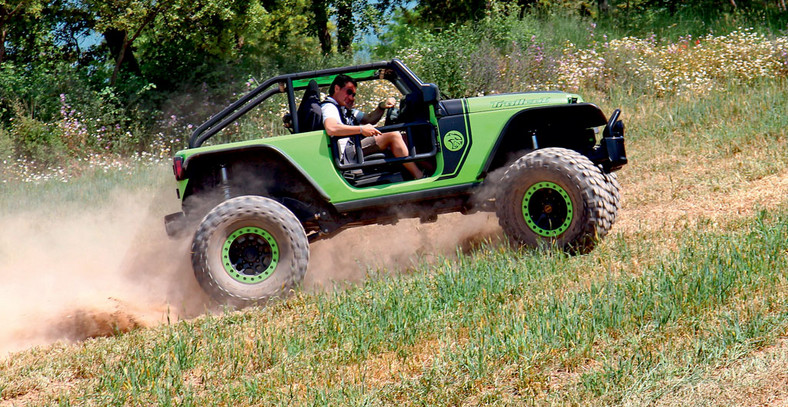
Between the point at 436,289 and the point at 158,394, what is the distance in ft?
6.95

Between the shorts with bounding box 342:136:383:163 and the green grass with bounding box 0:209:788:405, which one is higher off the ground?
the shorts with bounding box 342:136:383:163

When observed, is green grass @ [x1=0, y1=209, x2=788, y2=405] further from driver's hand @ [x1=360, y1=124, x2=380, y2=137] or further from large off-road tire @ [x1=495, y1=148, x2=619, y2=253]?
driver's hand @ [x1=360, y1=124, x2=380, y2=137]

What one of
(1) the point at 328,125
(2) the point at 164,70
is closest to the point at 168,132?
(2) the point at 164,70

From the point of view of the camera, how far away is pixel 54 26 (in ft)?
58.6

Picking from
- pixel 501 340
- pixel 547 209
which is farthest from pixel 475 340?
pixel 547 209

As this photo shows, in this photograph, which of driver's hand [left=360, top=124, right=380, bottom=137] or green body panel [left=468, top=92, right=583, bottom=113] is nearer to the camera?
driver's hand [left=360, top=124, right=380, bottom=137]

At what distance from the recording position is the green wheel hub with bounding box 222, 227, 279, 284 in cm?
609

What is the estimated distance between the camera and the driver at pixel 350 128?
6.09 meters

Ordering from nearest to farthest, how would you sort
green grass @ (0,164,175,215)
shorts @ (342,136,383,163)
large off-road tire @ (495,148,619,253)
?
large off-road tire @ (495,148,619,253) < shorts @ (342,136,383,163) < green grass @ (0,164,175,215)

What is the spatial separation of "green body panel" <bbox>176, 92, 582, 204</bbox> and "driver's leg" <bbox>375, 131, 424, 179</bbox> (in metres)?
0.14

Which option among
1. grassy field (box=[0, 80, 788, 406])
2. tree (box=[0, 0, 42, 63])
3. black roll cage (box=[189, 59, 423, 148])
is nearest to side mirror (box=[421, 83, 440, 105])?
black roll cage (box=[189, 59, 423, 148])

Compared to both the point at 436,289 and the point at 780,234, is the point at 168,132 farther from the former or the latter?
the point at 780,234

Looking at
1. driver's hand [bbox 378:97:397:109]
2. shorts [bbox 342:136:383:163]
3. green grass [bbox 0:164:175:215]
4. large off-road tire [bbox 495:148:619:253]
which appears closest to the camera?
large off-road tire [bbox 495:148:619:253]

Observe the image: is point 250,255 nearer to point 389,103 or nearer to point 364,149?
point 364,149
